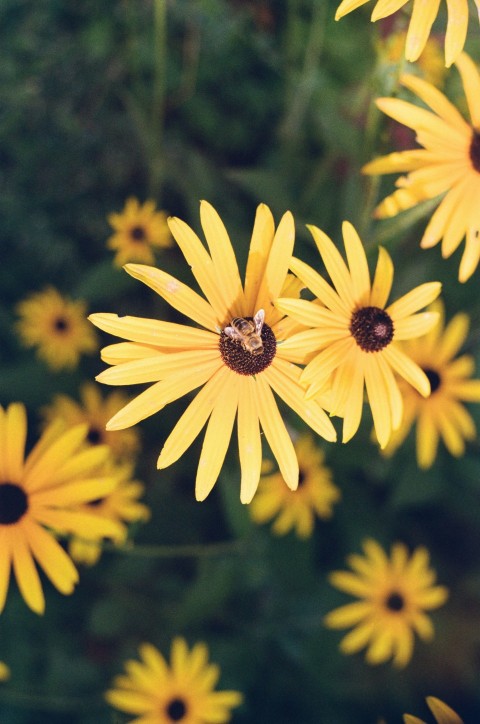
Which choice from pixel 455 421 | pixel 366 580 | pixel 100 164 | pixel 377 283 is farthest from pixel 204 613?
pixel 100 164

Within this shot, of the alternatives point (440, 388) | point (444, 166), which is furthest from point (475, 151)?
point (440, 388)

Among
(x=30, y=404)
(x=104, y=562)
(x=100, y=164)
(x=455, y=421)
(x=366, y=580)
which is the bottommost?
(x=366, y=580)

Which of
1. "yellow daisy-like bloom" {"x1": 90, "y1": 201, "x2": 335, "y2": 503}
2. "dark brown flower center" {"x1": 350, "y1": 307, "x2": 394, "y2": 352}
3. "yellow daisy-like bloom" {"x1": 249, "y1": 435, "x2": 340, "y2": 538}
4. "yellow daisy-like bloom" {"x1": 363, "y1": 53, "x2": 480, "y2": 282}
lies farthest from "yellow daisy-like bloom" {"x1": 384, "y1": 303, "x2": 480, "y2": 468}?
"yellow daisy-like bloom" {"x1": 90, "y1": 201, "x2": 335, "y2": 503}

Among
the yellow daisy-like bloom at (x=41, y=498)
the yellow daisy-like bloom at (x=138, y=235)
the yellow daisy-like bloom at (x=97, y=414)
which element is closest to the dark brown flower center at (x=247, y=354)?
the yellow daisy-like bloom at (x=41, y=498)

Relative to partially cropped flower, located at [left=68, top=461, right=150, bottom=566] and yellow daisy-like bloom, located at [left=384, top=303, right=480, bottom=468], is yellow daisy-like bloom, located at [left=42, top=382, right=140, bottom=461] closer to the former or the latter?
partially cropped flower, located at [left=68, top=461, right=150, bottom=566]

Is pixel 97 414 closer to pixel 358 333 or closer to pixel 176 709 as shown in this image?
pixel 176 709

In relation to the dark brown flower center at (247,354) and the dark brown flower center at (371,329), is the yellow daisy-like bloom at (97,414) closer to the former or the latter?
the dark brown flower center at (247,354)

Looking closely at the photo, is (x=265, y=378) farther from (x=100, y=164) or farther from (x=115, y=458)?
(x=100, y=164)

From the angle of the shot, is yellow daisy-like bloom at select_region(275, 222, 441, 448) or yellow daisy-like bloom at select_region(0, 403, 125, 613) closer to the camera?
yellow daisy-like bloom at select_region(275, 222, 441, 448)

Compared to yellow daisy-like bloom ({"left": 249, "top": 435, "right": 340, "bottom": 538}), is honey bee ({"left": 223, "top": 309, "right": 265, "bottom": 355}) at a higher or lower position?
lower
